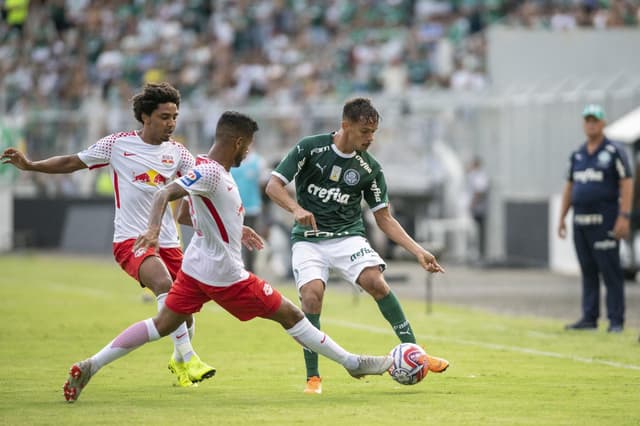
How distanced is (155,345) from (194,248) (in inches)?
166

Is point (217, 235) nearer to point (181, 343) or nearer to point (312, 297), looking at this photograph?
point (312, 297)

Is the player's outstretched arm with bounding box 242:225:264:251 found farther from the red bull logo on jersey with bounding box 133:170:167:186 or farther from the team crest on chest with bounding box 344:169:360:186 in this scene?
the red bull logo on jersey with bounding box 133:170:167:186

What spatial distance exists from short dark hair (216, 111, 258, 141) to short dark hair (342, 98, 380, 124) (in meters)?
1.02

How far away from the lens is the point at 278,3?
129ft

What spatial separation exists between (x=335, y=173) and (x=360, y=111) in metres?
0.52

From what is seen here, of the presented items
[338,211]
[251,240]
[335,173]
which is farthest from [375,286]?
[251,240]

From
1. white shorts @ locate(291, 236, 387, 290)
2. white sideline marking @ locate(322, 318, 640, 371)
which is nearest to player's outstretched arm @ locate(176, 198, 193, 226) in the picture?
white shorts @ locate(291, 236, 387, 290)

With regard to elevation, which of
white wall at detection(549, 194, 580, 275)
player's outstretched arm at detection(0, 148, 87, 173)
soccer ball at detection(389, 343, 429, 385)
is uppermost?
player's outstretched arm at detection(0, 148, 87, 173)

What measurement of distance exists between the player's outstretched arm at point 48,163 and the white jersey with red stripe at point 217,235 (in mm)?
1557

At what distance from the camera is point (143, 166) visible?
1054 centimetres

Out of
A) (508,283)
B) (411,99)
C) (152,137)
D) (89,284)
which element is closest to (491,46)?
(411,99)

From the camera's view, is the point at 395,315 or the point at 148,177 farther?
the point at 148,177

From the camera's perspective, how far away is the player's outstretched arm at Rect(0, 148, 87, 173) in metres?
10.1

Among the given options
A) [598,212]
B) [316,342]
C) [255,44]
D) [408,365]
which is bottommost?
[408,365]
